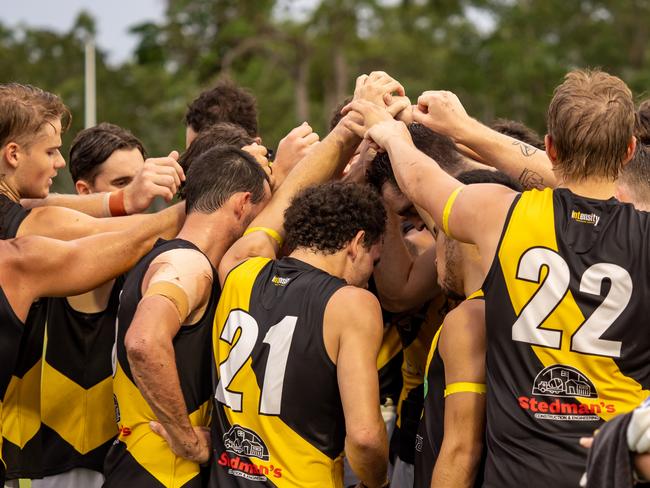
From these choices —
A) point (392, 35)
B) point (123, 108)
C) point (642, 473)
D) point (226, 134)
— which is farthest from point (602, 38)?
point (642, 473)

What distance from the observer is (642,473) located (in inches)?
120

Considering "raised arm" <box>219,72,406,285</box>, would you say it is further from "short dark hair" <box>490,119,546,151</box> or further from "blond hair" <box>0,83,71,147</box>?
"short dark hair" <box>490,119,546,151</box>

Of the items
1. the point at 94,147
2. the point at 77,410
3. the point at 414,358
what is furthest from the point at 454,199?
the point at 94,147

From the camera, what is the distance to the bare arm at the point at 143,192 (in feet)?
17.1

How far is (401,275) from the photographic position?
5332 millimetres

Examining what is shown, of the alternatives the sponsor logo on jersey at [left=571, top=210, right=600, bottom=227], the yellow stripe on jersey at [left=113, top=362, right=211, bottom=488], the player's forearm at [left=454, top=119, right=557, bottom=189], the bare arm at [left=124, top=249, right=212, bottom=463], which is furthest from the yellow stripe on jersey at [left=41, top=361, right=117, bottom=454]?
the sponsor logo on jersey at [left=571, top=210, right=600, bottom=227]

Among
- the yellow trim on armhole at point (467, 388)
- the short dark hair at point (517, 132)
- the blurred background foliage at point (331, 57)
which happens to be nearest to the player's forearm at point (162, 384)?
the yellow trim on armhole at point (467, 388)

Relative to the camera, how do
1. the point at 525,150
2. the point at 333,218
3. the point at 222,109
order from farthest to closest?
the point at 222,109
the point at 525,150
the point at 333,218

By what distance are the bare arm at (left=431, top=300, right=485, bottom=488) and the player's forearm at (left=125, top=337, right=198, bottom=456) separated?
125cm

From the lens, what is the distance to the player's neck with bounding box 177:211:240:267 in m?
4.95

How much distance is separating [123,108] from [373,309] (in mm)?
42859

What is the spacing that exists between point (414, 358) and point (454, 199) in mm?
1829

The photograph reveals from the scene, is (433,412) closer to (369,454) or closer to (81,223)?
(369,454)

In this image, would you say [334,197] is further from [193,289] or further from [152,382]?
[152,382]
